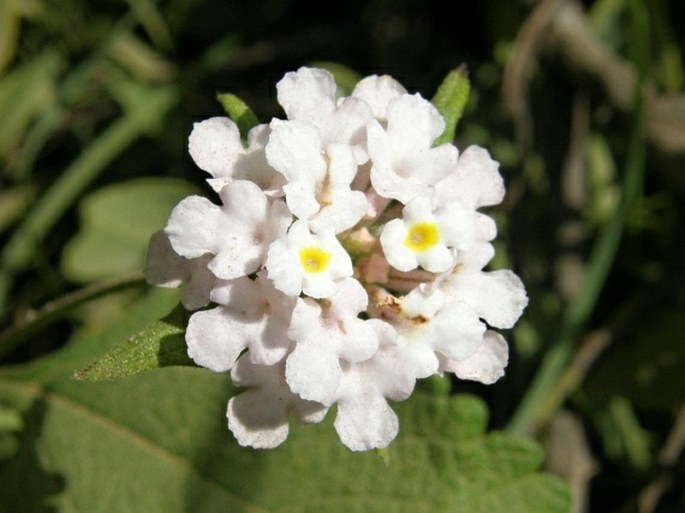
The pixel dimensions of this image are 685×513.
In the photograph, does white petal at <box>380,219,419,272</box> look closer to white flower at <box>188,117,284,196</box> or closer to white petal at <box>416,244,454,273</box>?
white petal at <box>416,244,454,273</box>

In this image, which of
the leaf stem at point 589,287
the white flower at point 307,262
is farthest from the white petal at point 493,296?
the leaf stem at point 589,287

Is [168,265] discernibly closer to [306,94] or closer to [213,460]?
[306,94]

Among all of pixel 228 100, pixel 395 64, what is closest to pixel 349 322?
pixel 228 100

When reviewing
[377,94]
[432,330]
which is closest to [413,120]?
[377,94]

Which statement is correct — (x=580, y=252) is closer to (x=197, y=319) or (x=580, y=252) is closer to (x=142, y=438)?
(x=142, y=438)

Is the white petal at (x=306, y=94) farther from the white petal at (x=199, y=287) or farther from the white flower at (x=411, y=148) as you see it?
the white petal at (x=199, y=287)

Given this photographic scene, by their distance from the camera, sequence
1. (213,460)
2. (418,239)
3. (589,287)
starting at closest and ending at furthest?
(418,239) < (213,460) < (589,287)

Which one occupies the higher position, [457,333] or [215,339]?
[457,333]

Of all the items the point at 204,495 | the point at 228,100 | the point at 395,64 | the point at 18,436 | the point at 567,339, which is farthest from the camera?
the point at 395,64

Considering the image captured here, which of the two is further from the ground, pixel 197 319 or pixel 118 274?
pixel 197 319
